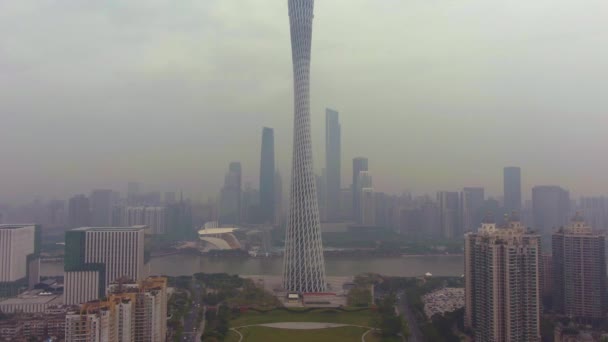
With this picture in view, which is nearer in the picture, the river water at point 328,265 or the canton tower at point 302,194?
the canton tower at point 302,194

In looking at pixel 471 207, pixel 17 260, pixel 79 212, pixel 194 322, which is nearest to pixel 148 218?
pixel 79 212

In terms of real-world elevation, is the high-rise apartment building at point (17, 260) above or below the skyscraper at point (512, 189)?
below

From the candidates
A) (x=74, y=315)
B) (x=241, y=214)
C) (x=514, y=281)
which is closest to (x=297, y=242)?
(x=514, y=281)

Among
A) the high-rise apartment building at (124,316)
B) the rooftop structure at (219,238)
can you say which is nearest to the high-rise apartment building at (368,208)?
the rooftop structure at (219,238)

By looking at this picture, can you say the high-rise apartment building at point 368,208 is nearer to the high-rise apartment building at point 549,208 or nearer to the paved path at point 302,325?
the high-rise apartment building at point 549,208

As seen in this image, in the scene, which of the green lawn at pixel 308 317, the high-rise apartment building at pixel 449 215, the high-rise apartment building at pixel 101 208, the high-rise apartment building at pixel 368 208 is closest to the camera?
the green lawn at pixel 308 317
